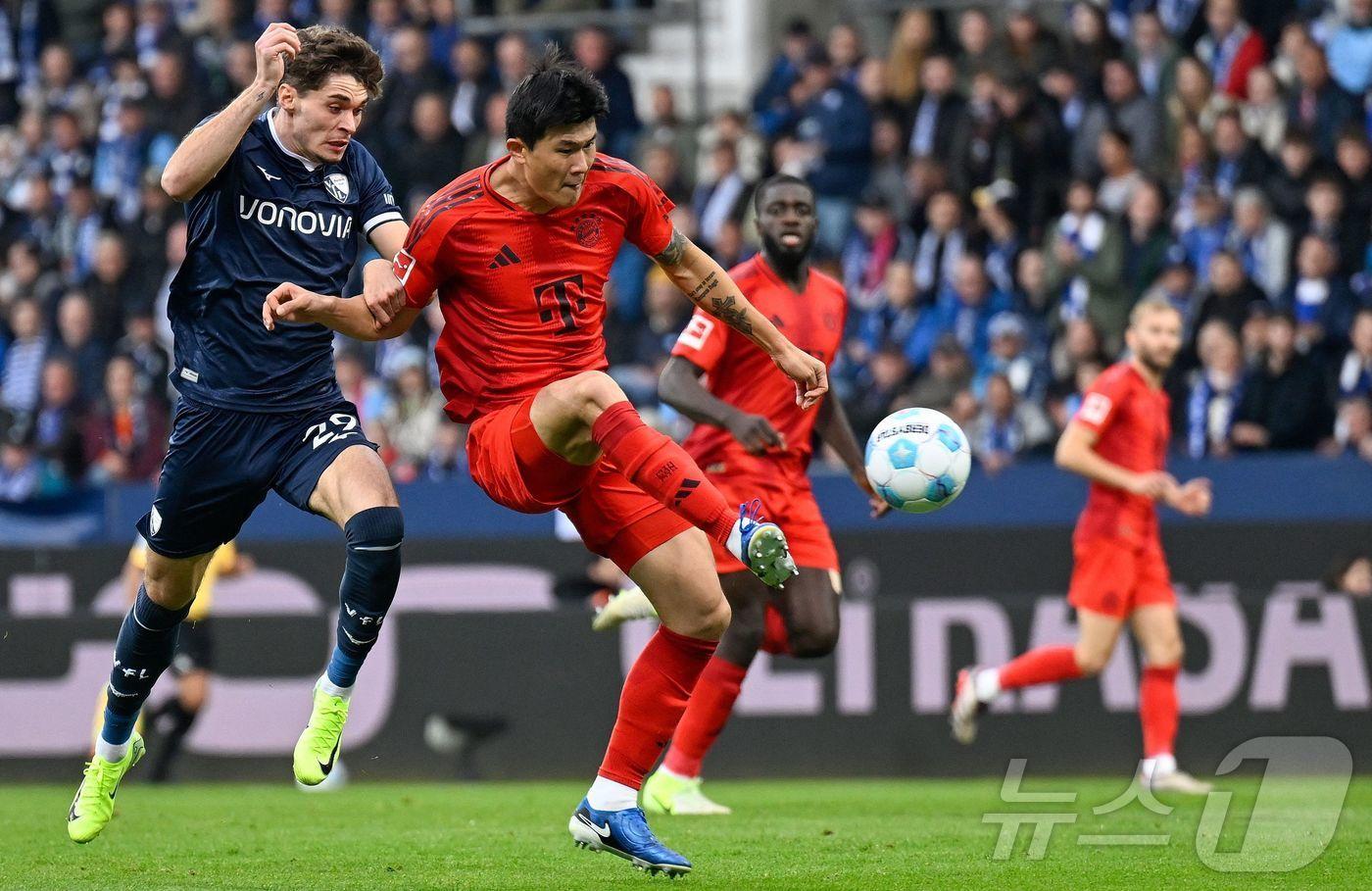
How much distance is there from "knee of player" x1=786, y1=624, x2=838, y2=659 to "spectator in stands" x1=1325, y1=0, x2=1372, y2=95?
27.7 feet

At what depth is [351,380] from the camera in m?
16.2

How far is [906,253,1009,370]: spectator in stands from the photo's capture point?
15359mm

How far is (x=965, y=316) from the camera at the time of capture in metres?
15.5

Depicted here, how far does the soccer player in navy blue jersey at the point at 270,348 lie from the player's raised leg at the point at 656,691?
3.18 ft

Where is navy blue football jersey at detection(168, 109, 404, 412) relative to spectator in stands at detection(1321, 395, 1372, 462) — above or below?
above

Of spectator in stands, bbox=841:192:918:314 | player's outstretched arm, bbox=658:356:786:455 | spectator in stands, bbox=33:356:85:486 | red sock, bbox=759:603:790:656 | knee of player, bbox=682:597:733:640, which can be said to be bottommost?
spectator in stands, bbox=33:356:85:486

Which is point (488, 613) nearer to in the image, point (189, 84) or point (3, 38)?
point (189, 84)

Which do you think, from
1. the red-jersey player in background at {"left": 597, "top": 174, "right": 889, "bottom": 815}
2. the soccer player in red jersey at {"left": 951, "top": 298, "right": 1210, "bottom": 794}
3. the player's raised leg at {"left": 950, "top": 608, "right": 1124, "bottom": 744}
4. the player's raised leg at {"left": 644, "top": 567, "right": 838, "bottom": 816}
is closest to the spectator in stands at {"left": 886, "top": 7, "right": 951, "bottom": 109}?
the soccer player in red jersey at {"left": 951, "top": 298, "right": 1210, "bottom": 794}

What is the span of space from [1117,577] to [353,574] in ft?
16.3

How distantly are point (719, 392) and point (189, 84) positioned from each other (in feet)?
37.1

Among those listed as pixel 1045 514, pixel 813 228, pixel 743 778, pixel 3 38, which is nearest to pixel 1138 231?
pixel 1045 514

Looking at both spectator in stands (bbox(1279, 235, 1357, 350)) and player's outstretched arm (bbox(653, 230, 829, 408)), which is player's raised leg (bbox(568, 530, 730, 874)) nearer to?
player's outstretched arm (bbox(653, 230, 829, 408))

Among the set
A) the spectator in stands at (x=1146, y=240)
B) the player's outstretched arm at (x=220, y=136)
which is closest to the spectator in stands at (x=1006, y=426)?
the spectator in stands at (x=1146, y=240)

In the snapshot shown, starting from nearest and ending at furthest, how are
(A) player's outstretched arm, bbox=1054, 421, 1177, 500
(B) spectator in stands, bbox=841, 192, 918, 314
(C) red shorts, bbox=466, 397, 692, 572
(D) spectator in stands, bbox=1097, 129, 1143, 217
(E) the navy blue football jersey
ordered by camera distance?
1. (C) red shorts, bbox=466, 397, 692, 572
2. (E) the navy blue football jersey
3. (A) player's outstretched arm, bbox=1054, 421, 1177, 500
4. (D) spectator in stands, bbox=1097, 129, 1143, 217
5. (B) spectator in stands, bbox=841, 192, 918, 314
